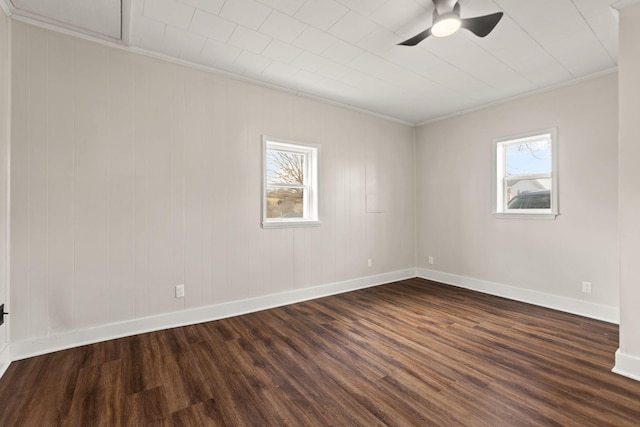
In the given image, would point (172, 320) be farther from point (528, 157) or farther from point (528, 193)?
point (528, 157)

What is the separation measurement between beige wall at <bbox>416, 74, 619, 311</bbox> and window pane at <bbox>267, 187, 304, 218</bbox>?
94.4 inches

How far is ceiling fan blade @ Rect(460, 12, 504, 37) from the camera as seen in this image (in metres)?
2.01

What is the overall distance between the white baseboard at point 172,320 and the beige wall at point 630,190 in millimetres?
2934

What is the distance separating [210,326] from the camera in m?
3.06

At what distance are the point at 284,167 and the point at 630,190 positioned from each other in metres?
3.34

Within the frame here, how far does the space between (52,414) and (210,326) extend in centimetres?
140

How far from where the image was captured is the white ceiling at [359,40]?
223 cm

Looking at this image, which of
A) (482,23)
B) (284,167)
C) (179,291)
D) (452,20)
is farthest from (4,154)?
(482,23)

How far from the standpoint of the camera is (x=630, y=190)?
83.8 inches

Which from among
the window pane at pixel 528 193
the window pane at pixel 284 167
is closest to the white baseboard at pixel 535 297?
the window pane at pixel 528 193

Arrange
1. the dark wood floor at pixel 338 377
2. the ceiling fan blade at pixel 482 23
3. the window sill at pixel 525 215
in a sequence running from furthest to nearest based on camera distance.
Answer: the window sill at pixel 525 215 → the ceiling fan blade at pixel 482 23 → the dark wood floor at pixel 338 377

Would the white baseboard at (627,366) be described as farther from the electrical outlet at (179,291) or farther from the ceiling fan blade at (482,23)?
the electrical outlet at (179,291)

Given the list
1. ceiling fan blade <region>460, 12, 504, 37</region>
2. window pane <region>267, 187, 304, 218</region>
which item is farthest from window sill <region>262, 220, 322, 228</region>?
ceiling fan blade <region>460, 12, 504, 37</region>

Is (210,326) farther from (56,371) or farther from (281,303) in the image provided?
(56,371)
